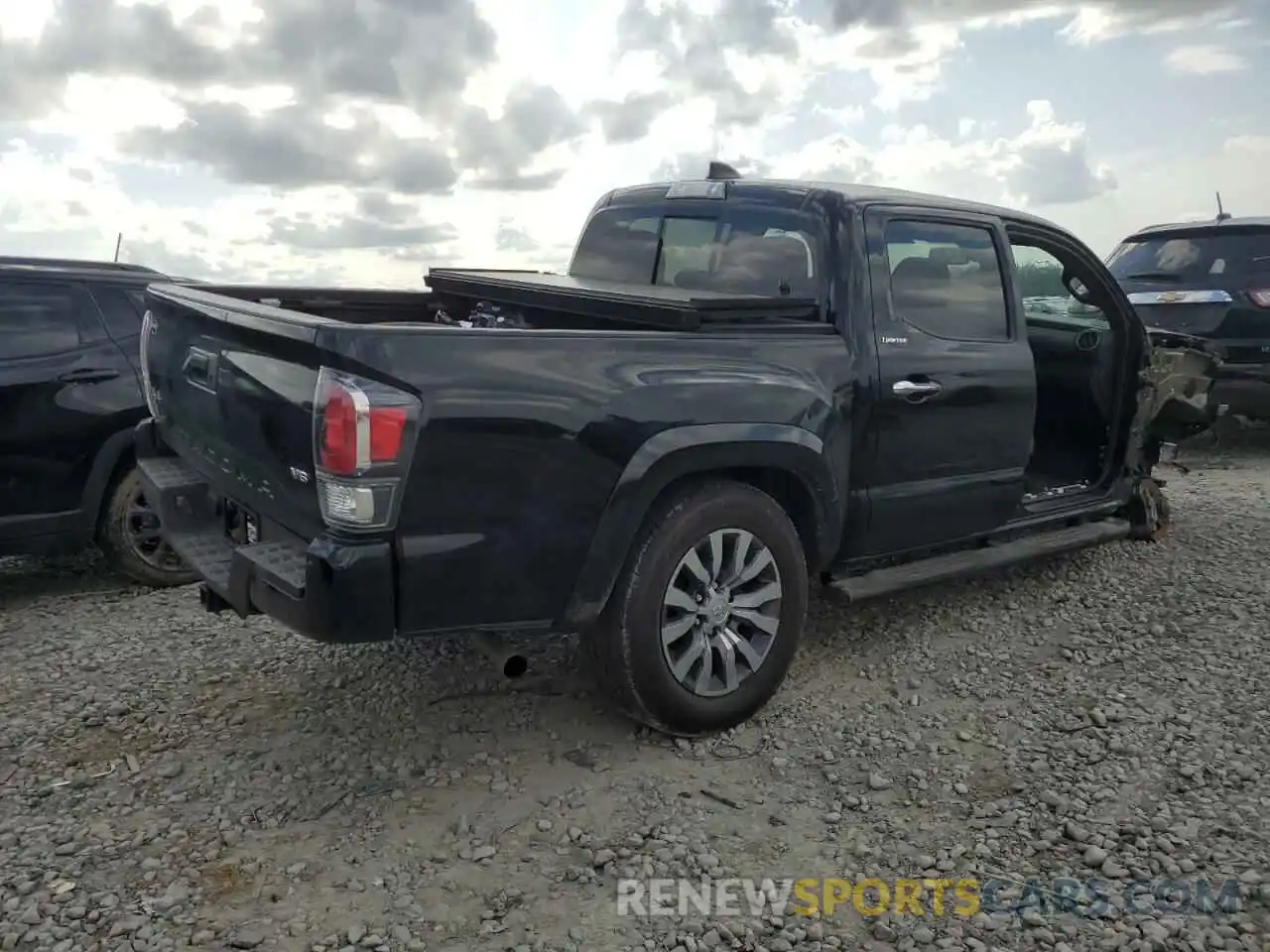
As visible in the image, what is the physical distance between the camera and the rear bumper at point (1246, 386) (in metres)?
8.30

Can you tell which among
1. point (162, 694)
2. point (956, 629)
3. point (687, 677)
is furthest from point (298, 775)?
point (956, 629)

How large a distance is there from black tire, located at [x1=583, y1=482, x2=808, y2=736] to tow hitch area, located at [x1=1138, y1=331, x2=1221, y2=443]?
9.75 feet

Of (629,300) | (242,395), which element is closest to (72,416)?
(242,395)

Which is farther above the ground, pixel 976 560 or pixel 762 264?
pixel 762 264

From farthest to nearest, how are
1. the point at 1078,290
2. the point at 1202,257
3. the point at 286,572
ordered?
the point at 1202,257, the point at 1078,290, the point at 286,572

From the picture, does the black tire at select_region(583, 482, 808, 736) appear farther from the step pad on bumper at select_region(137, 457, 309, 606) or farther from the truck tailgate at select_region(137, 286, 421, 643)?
the step pad on bumper at select_region(137, 457, 309, 606)

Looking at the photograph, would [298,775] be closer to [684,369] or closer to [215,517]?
[215,517]

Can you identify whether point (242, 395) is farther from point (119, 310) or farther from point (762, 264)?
point (119, 310)

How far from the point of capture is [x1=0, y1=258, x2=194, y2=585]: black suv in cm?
502

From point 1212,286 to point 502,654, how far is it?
728 cm

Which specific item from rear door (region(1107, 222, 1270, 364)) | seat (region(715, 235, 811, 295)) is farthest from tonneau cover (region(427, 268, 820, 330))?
rear door (region(1107, 222, 1270, 364))

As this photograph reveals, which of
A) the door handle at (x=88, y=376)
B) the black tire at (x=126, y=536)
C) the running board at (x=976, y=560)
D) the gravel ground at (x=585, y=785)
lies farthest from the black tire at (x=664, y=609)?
the door handle at (x=88, y=376)

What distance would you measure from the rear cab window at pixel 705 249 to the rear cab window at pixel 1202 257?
5.26 m

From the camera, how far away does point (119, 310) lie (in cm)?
543
